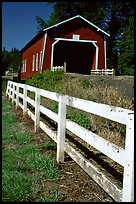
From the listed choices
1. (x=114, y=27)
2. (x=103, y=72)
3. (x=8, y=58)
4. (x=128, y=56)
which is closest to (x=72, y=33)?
(x=103, y=72)

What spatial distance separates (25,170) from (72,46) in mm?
26260

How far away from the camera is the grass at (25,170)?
3379mm

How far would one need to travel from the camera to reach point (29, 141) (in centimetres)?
609

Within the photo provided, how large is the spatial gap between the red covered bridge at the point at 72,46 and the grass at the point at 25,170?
20846 mm

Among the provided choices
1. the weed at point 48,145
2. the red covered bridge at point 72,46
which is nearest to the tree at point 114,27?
the red covered bridge at point 72,46

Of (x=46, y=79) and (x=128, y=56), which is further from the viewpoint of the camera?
(x=128, y=56)

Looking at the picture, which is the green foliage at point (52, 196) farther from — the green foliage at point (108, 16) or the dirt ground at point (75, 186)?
the green foliage at point (108, 16)

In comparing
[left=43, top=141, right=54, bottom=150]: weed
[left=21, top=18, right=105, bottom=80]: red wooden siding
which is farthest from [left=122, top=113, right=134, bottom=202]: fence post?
[left=21, top=18, right=105, bottom=80]: red wooden siding

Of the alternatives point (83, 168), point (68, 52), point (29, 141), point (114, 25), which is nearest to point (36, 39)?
point (68, 52)

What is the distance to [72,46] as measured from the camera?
29750 mm

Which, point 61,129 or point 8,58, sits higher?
point 8,58

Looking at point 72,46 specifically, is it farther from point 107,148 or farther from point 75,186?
point 107,148

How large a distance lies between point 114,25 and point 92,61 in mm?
21507

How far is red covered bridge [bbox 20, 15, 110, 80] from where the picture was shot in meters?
26.7
